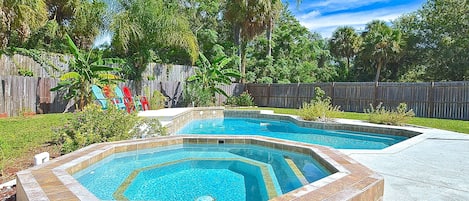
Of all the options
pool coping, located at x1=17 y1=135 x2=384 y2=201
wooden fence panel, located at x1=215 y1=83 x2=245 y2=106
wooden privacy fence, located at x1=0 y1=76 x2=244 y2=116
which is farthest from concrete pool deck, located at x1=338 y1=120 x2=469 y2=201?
wooden fence panel, located at x1=215 y1=83 x2=245 y2=106

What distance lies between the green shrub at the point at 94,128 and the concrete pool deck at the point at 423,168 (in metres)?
4.22

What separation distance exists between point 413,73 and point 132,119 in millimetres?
26499

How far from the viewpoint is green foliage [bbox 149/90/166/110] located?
14.8m

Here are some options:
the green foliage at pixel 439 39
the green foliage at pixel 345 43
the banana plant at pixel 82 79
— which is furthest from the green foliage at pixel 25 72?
the green foliage at pixel 345 43

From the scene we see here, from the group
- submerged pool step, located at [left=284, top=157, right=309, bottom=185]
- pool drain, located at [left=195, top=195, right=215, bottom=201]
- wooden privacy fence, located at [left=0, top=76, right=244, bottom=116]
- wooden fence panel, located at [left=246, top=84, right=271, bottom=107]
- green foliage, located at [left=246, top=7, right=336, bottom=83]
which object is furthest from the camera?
green foliage, located at [left=246, top=7, right=336, bottom=83]

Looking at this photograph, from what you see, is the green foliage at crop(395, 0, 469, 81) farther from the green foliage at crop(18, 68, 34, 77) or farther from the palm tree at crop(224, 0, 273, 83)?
the green foliage at crop(18, 68, 34, 77)

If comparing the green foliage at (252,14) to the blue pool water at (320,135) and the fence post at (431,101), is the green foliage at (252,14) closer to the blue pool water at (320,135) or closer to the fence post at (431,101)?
the blue pool water at (320,135)

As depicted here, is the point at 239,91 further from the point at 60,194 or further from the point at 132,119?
the point at 60,194

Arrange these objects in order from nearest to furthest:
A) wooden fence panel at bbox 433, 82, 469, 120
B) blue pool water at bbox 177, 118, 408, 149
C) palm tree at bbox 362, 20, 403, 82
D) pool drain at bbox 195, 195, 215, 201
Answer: pool drain at bbox 195, 195, 215, 201, blue pool water at bbox 177, 118, 408, 149, wooden fence panel at bbox 433, 82, 469, 120, palm tree at bbox 362, 20, 403, 82

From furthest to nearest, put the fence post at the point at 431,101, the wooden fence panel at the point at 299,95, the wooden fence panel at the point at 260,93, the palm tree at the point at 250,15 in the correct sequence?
1. the wooden fence panel at the point at 260,93
2. the palm tree at the point at 250,15
3. the fence post at the point at 431,101
4. the wooden fence panel at the point at 299,95

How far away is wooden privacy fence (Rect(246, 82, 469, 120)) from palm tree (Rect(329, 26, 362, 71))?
15191 millimetres

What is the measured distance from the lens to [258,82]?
2142cm

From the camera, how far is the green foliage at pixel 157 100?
14.8 m

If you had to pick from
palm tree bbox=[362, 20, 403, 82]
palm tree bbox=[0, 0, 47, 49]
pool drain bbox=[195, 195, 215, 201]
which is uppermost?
palm tree bbox=[362, 20, 403, 82]
